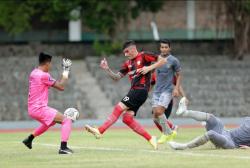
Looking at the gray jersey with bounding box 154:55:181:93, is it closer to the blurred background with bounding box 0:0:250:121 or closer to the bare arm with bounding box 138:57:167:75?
the bare arm with bounding box 138:57:167:75

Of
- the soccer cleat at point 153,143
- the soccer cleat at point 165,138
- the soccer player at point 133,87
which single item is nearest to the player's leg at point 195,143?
the soccer cleat at point 153,143

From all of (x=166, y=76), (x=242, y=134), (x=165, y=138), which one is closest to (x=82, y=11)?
(x=166, y=76)

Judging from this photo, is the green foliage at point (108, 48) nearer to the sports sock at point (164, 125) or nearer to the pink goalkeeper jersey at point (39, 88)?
the sports sock at point (164, 125)

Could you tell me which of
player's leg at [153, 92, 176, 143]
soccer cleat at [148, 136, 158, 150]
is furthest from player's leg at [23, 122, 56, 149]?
player's leg at [153, 92, 176, 143]

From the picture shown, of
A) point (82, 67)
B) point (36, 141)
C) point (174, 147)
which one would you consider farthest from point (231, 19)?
point (174, 147)

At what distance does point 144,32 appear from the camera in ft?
171

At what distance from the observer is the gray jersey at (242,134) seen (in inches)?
698

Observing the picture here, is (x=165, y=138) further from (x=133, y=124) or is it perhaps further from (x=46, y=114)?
(x=46, y=114)

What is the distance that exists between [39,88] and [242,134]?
12.6ft

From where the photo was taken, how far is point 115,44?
46188mm

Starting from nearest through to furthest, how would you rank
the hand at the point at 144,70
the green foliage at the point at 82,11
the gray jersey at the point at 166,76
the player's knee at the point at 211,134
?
Answer: the player's knee at the point at 211,134 → the hand at the point at 144,70 → the gray jersey at the point at 166,76 → the green foliage at the point at 82,11

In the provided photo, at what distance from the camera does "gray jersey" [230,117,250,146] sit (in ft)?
58.1

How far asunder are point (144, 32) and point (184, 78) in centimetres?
1107

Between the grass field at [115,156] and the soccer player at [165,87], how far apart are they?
0.71 metres
